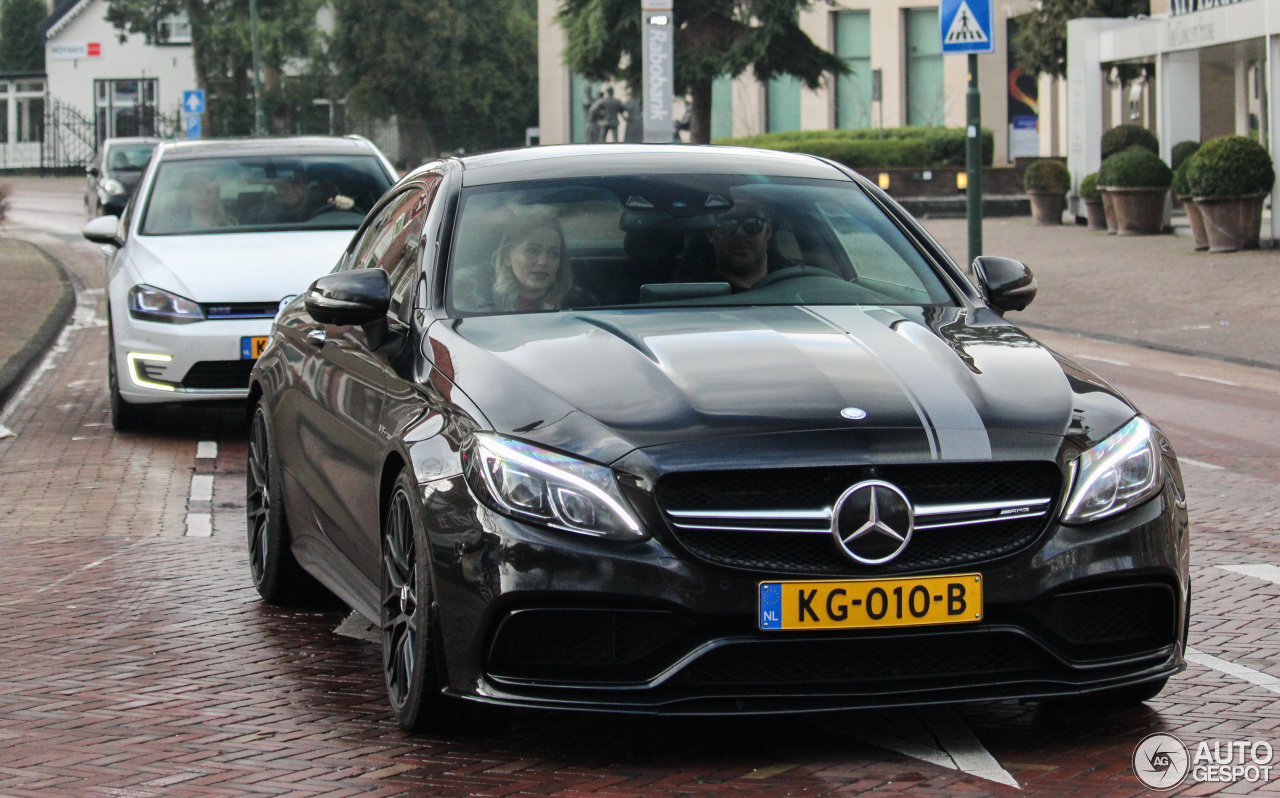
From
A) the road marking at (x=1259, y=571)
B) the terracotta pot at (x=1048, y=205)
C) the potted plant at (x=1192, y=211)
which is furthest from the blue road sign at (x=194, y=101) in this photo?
the road marking at (x=1259, y=571)

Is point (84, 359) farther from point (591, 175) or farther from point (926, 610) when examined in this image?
point (926, 610)

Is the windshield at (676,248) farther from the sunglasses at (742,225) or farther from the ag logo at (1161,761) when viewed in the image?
the ag logo at (1161,761)

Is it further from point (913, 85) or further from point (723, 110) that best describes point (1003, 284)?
point (723, 110)

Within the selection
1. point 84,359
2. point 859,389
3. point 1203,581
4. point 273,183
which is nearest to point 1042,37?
point 84,359

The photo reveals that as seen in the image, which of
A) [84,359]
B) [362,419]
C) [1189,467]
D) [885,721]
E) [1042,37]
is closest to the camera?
[885,721]

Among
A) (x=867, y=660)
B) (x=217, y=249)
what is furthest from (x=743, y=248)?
(x=217, y=249)

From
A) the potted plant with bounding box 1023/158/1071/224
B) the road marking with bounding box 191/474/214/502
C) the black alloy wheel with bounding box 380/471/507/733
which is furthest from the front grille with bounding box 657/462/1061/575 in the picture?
the potted plant with bounding box 1023/158/1071/224

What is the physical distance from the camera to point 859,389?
4.50 meters

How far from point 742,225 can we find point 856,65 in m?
53.2

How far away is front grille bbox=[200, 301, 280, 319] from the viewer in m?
10.8

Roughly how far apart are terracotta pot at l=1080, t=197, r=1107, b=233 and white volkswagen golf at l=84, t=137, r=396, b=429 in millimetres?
20121

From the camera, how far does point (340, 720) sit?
16.7ft

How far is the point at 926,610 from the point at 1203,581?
2.98m

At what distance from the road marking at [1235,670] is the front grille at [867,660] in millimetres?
1172
